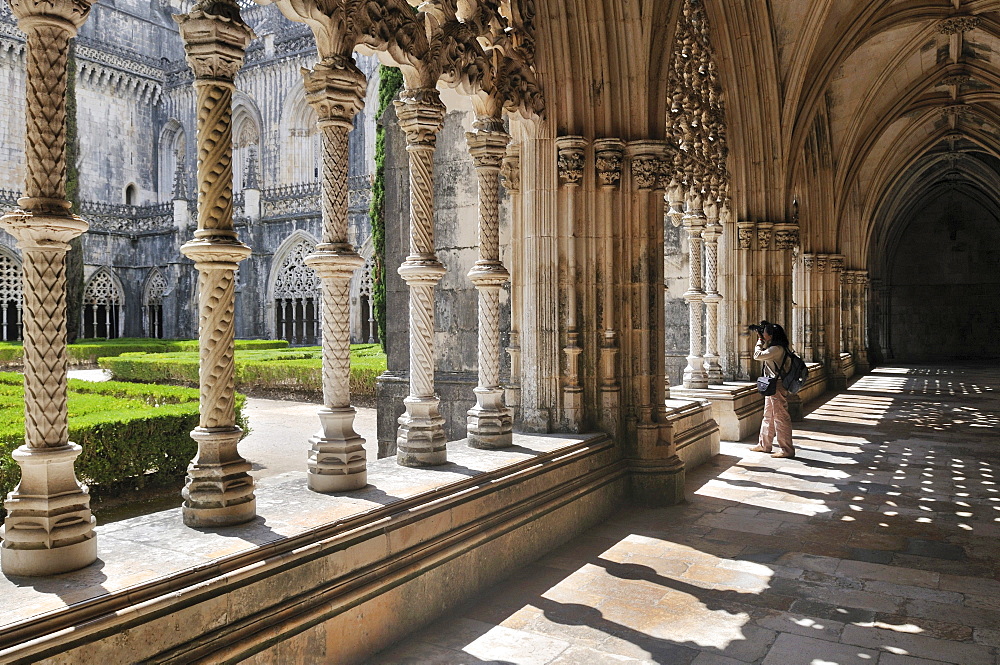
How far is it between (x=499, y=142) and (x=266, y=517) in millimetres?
2460

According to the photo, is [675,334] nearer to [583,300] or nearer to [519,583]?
[583,300]

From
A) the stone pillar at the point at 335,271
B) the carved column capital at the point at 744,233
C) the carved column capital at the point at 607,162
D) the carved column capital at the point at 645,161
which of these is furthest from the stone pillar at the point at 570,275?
the carved column capital at the point at 744,233

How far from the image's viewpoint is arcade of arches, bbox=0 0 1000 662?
2078 millimetres

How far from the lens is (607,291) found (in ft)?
15.8

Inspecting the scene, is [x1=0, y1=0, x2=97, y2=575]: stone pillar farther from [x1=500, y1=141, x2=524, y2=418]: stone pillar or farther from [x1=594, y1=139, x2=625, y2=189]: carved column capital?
[x1=594, y1=139, x2=625, y2=189]: carved column capital

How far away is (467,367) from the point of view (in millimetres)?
5316

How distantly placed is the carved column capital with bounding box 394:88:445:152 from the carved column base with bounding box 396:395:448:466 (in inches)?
48.8

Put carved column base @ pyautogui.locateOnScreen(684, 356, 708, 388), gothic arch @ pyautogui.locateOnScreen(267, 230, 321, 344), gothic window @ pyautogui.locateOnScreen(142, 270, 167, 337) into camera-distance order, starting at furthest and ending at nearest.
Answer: gothic window @ pyautogui.locateOnScreen(142, 270, 167, 337), gothic arch @ pyautogui.locateOnScreen(267, 230, 321, 344), carved column base @ pyautogui.locateOnScreen(684, 356, 708, 388)

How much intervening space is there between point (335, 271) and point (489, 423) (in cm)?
147

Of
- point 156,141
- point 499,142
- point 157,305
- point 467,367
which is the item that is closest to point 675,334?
point 467,367

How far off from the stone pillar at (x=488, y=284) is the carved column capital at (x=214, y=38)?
1.79 meters

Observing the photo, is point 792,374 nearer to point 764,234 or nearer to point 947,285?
point 764,234

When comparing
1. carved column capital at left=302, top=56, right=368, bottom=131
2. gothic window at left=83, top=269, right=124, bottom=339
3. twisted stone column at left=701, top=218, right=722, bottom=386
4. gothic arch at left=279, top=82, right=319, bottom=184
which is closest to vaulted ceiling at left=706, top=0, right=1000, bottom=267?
twisted stone column at left=701, top=218, right=722, bottom=386

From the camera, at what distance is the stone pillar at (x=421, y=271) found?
3.59m
